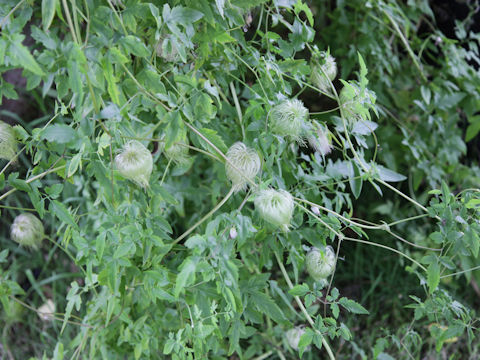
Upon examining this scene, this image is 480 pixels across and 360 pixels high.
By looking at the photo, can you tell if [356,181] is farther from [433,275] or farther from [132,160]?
[132,160]

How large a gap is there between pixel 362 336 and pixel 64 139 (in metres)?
1.36

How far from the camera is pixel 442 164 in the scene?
1.65 meters

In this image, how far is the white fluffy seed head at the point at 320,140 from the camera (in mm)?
901

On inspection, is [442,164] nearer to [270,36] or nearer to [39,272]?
[270,36]

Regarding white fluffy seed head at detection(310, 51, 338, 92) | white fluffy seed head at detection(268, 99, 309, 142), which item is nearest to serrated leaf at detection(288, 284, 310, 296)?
white fluffy seed head at detection(268, 99, 309, 142)

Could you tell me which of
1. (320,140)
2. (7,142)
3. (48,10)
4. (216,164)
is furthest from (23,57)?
(216,164)

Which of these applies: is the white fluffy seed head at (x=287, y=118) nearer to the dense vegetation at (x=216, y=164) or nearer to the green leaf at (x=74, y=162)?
the dense vegetation at (x=216, y=164)

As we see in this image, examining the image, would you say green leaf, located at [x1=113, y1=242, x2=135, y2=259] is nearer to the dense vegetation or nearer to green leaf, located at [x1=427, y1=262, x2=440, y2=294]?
the dense vegetation

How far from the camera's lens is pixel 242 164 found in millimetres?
811

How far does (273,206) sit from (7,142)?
455mm

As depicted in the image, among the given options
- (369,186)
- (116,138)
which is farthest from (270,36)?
(369,186)

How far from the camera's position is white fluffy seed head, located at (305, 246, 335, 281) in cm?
93

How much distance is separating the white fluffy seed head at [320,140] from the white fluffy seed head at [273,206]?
175mm

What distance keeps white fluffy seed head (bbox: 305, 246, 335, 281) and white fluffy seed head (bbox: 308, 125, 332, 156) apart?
0.62 ft
